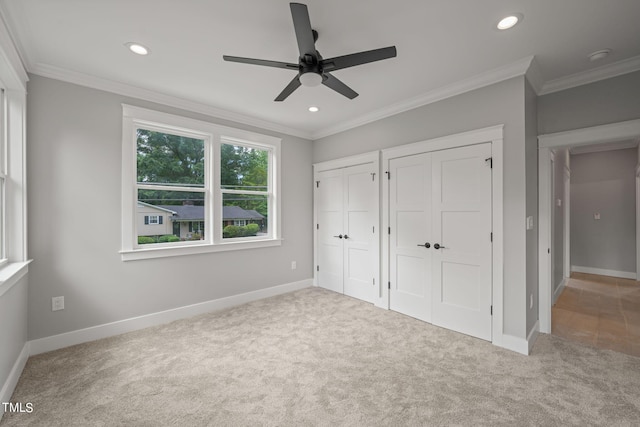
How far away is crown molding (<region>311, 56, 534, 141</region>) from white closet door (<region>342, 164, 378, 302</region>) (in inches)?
26.0

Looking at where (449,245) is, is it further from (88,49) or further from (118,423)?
(88,49)

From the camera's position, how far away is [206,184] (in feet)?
12.2

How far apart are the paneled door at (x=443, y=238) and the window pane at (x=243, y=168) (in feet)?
6.35

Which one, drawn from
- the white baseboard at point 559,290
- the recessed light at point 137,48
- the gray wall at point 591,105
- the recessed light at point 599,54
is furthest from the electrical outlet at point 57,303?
the white baseboard at point 559,290

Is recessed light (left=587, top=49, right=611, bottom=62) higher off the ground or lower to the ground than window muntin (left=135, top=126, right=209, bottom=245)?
higher

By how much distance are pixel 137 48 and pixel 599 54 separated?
391cm

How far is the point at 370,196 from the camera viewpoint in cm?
397

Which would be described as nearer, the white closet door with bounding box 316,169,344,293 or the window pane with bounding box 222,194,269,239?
the window pane with bounding box 222,194,269,239

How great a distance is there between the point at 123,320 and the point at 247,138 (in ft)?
8.75

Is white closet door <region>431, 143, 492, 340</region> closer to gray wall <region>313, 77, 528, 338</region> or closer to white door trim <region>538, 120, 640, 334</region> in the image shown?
gray wall <region>313, 77, 528, 338</region>

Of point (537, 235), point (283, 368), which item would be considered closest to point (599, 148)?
point (537, 235)

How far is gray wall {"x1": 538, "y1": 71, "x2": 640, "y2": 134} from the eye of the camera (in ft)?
8.53

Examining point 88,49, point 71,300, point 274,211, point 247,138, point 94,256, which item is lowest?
point 71,300

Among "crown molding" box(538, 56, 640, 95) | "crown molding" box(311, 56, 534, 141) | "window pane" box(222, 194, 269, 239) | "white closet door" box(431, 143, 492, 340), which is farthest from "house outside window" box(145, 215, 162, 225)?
A: "crown molding" box(538, 56, 640, 95)
